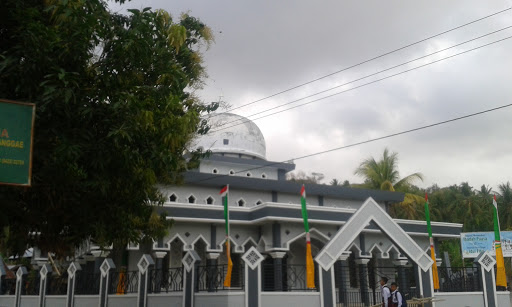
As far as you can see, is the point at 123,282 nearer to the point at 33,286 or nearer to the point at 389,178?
the point at 33,286

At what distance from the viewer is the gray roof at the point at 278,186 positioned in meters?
21.8

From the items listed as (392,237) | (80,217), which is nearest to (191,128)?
(80,217)

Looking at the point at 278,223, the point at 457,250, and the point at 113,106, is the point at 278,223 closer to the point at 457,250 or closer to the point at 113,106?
the point at 113,106

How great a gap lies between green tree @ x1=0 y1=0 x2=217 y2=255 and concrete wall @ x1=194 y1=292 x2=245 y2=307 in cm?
375

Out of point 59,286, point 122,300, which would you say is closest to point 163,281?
point 122,300

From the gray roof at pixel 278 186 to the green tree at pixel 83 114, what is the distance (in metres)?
10.9

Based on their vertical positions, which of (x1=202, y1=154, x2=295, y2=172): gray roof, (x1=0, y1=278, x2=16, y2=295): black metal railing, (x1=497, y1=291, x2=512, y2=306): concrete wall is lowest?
(x1=497, y1=291, x2=512, y2=306): concrete wall

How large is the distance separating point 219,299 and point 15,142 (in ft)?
27.2

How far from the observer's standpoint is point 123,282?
16750 millimetres

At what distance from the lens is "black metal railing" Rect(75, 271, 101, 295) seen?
1786 centimetres

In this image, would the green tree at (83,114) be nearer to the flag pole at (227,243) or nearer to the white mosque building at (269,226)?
the flag pole at (227,243)

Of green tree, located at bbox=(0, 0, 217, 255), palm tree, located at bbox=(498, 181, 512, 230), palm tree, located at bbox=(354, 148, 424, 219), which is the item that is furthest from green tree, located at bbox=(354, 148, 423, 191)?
green tree, located at bbox=(0, 0, 217, 255)

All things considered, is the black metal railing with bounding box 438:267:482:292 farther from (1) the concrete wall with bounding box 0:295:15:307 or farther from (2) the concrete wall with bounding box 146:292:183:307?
(1) the concrete wall with bounding box 0:295:15:307

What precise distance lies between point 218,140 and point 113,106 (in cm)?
1953
